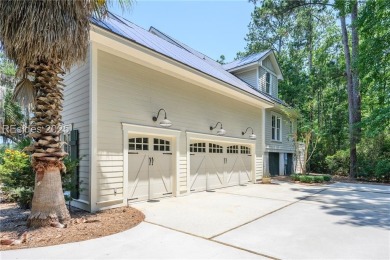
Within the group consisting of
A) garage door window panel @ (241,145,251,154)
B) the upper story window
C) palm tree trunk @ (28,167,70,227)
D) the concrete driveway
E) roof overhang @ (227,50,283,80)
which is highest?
roof overhang @ (227,50,283,80)

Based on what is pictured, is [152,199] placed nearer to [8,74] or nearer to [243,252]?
[243,252]

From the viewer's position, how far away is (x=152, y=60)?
27.2ft

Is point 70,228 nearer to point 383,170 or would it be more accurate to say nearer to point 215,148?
point 215,148

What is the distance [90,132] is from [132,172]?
1.89 meters

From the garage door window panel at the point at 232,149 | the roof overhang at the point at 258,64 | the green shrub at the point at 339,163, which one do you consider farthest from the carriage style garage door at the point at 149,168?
the green shrub at the point at 339,163

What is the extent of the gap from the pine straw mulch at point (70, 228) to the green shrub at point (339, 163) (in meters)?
17.4

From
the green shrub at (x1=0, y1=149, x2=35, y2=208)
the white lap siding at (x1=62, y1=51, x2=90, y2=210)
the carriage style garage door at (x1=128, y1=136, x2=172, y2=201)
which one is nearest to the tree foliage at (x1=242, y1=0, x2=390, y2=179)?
the carriage style garage door at (x1=128, y1=136, x2=172, y2=201)

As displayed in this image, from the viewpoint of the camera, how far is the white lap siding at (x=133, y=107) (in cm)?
718

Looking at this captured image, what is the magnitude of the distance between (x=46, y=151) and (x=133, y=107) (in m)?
3.22

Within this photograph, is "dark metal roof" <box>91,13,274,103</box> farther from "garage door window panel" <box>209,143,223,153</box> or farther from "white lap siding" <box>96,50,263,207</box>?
"garage door window panel" <box>209,143,223,153</box>

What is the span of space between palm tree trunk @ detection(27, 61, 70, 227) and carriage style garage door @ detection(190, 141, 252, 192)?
566cm

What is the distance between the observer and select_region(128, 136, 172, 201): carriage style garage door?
8.12 meters

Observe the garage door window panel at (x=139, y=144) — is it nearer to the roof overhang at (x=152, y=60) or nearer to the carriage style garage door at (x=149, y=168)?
the carriage style garage door at (x=149, y=168)

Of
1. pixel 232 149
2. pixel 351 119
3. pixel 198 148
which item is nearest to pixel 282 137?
pixel 351 119
